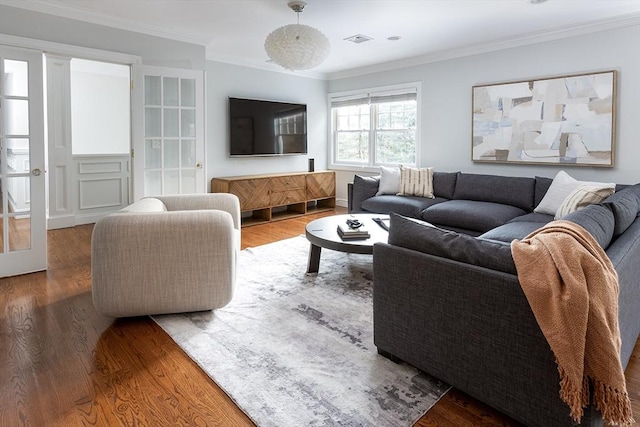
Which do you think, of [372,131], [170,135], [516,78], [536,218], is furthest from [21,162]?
[516,78]

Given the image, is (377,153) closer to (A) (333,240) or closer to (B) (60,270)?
(A) (333,240)

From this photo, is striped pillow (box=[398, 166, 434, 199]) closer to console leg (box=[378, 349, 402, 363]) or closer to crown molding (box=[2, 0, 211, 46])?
crown molding (box=[2, 0, 211, 46])

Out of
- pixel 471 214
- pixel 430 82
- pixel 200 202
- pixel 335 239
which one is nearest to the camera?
pixel 335 239

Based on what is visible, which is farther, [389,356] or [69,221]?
[69,221]

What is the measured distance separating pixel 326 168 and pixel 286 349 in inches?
215

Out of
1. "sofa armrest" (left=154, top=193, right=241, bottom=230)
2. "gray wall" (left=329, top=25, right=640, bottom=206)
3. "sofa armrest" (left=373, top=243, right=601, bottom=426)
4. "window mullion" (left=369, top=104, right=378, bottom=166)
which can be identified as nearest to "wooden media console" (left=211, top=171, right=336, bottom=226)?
"window mullion" (left=369, top=104, right=378, bottom=166)

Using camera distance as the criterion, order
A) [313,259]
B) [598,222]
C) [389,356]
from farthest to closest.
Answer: [313,259] → [389,356] → [598,222]

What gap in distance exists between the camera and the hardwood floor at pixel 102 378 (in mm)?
1734

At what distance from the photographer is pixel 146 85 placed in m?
4.47

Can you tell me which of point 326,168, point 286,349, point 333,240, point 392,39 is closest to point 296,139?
point 326,168

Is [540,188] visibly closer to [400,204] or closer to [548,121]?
[548,121]

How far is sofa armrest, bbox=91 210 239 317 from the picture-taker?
2465mm

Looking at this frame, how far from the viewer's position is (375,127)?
22.0ft

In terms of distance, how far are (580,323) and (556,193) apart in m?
3.11
